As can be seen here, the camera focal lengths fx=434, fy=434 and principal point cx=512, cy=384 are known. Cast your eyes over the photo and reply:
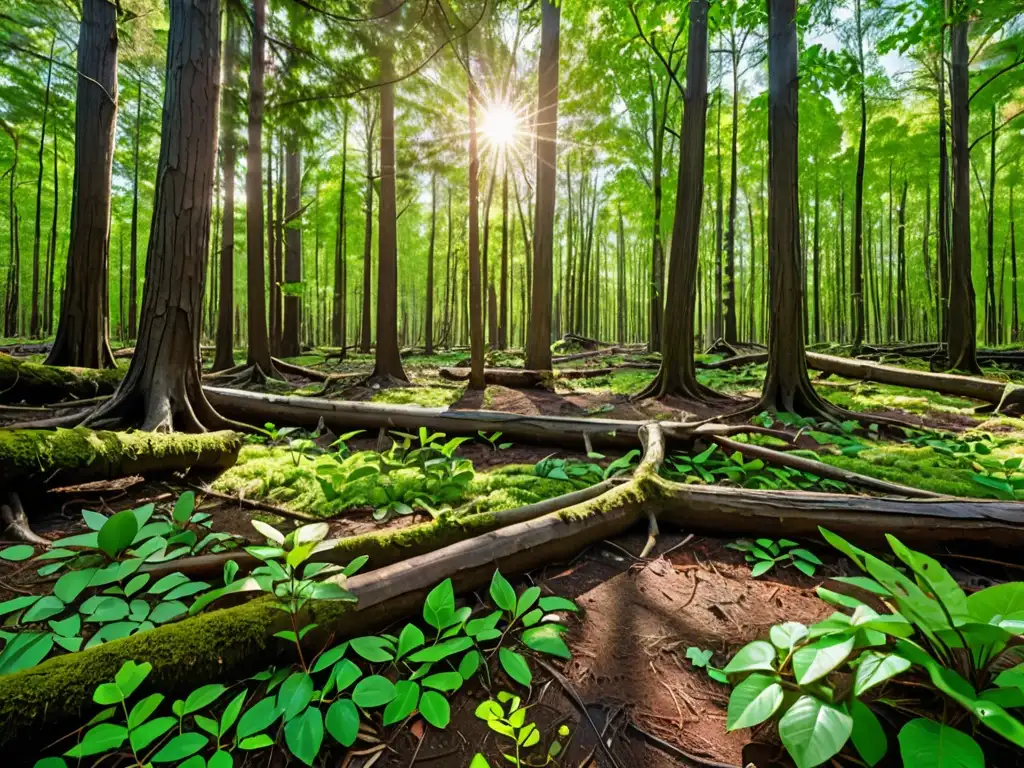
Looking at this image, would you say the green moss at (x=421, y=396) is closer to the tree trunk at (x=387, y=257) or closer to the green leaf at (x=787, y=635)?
the tree trunk at (x=387, y=257)

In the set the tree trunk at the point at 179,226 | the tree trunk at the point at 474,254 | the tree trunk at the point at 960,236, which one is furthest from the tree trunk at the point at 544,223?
the tree trunk at the point at 960,236

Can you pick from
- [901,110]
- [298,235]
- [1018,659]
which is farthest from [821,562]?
[901,110]

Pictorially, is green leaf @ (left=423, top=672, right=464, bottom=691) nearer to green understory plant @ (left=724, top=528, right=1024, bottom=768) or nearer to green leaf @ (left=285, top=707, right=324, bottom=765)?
green leaf @ (left=285, top=707, right=324, bottom=765)

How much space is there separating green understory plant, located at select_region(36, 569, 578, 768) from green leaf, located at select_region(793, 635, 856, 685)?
Answer: 71 cm

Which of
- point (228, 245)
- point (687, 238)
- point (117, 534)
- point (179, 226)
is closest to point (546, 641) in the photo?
point (117, 534)

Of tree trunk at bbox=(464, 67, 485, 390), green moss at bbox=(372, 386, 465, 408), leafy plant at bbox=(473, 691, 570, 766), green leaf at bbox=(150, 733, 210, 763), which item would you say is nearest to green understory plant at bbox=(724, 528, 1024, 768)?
leafy plant at bbox=(473, 691, 570, 766)

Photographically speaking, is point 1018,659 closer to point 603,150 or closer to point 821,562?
point 821,562

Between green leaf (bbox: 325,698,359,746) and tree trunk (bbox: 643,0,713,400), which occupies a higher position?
tree trunk (bbox: 643,0,713,400)

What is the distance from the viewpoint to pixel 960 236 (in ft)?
29.3

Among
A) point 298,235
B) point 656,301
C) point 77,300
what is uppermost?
point 298,235

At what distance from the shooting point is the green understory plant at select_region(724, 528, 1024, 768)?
0.99m

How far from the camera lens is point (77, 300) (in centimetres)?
577

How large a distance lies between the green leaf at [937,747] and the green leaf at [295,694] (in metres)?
1.47

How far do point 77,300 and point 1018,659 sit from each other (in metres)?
8.76
